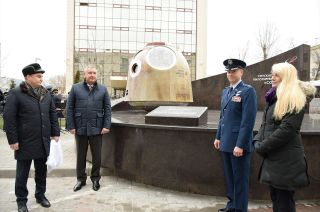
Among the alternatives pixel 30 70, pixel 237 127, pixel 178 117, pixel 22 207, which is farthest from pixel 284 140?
pixel 22 207

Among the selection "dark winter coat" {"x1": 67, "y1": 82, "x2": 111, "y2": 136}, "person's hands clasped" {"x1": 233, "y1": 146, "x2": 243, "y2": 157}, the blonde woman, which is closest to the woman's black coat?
the blonde woman

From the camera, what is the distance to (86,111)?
5781mm

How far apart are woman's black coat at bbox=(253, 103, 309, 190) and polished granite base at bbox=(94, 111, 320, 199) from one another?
5.82 ft

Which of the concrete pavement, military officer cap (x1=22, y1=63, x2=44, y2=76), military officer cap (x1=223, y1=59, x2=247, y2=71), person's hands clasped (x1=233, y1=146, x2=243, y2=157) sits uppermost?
military officer cap (x1=223, y1=59, x2=247, y2=71)

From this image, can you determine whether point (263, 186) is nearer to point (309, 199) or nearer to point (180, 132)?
point (309, 199)

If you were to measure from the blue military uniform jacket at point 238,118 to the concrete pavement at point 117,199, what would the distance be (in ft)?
3.77

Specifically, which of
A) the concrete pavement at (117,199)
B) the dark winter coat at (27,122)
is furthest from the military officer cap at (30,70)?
the concrete pavement at (117,199)

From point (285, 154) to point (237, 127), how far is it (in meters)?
1.01

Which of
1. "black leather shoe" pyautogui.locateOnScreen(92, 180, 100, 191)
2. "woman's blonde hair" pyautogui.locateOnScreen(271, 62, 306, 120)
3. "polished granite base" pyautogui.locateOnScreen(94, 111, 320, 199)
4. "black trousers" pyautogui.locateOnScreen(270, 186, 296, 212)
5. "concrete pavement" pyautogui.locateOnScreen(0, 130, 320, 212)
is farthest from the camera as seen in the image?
"black leather shoe" pyautogui.locateOnScreen(92, 180, 100, 191)

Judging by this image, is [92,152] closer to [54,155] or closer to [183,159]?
[54,155]

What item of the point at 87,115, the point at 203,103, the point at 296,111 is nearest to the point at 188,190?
the point at 87,115

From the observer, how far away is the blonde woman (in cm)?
340

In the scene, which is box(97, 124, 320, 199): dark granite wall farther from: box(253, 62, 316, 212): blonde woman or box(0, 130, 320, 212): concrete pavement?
box(253, 62, 316, 212): blonde woman

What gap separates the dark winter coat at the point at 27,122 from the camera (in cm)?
464
